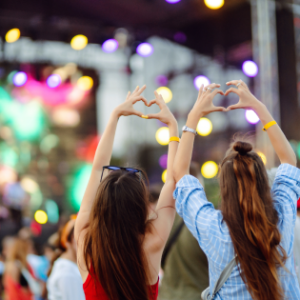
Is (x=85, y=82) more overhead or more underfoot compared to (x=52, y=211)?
more overhead

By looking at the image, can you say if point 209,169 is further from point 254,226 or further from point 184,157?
point 254,226

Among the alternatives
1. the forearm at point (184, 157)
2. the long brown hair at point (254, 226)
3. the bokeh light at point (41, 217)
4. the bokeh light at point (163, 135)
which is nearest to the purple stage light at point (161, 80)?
the bokeh light at point (163, 135)

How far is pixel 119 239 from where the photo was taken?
120cm

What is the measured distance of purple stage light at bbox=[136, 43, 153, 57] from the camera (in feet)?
23.5

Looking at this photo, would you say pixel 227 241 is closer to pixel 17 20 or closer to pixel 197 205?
pixel 197 205

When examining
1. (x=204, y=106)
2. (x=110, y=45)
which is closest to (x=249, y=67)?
(x=110, y=45)

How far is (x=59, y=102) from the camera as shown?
27.7 ft

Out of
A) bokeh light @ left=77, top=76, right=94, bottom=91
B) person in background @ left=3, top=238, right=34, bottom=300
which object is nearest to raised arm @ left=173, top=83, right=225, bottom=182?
person in background @ left=3, top=238, right=34, bottom=300

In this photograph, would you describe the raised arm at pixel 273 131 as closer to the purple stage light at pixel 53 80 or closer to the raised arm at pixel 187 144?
the raised arm at pixel 187 144

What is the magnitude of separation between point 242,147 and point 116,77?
751 centimetres

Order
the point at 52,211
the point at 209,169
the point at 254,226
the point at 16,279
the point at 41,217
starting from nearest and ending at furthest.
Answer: the point at 254,226
the point at 16,279
the point at 209,169
the point at 41,217
the point at 52,211

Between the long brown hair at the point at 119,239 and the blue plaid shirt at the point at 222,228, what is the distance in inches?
6.6

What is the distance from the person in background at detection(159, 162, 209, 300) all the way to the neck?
0.55m

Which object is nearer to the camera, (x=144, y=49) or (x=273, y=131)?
(x=273, y=131)
